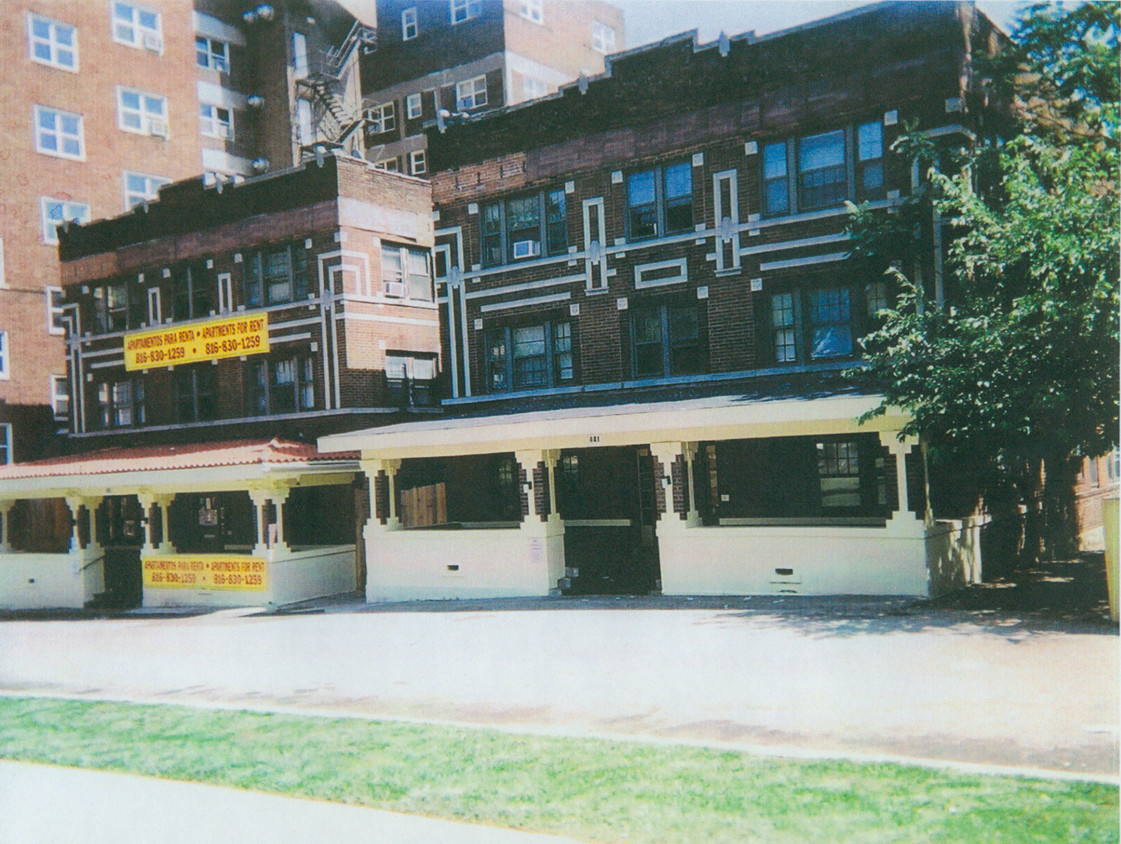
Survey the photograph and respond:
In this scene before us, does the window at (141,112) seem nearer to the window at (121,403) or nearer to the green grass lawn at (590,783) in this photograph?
the window at (121,403)

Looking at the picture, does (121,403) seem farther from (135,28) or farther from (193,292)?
(135,28)

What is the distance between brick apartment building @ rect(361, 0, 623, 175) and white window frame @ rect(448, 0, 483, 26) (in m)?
0.04

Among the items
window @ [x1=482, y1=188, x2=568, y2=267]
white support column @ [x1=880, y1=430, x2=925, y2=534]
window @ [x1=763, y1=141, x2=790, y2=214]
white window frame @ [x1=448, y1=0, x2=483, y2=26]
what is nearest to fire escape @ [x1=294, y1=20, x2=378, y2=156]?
white window frame @ [x1=448, y1=0, x2=483, y2=26]

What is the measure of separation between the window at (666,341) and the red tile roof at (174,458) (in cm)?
762

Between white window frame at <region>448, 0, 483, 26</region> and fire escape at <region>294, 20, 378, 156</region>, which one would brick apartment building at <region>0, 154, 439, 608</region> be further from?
white window frame at <region>448, 0, 483, 26</region>

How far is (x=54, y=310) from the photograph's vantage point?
32906mm

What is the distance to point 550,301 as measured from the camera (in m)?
22.9

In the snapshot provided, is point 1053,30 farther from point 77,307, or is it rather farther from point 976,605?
point 77,307

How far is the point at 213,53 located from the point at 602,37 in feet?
53.6

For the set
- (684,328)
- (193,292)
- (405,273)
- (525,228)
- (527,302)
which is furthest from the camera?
(193,292)

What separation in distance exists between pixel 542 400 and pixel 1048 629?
12.6 meters

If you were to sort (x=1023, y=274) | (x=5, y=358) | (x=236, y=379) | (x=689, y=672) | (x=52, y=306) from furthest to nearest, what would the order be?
(x=52, y=306) < (x=5, y=358) < (x=236, y=379) < (x=1023, y=274) < (x=689, y=672)

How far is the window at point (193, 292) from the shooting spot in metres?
28.2

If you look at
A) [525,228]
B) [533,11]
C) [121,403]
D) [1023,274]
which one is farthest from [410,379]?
[533,11]
